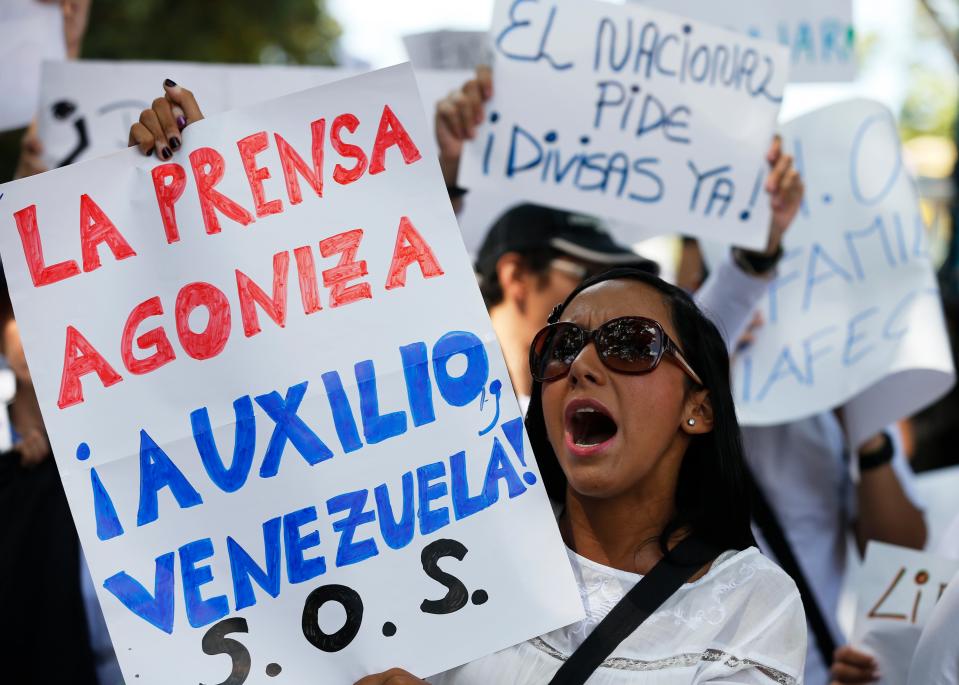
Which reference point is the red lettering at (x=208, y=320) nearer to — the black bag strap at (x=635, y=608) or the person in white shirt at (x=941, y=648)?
the black bag strap at (x=635, y=608)

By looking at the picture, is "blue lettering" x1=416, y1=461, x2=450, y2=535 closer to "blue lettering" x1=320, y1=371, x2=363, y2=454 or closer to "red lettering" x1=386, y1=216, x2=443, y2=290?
"blue lettering" x1=320, y1=371, x2=363, y2=454

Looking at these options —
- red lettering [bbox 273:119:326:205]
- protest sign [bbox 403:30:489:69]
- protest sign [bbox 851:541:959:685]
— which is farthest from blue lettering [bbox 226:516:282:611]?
protest sign [bbox 403:30:489:69]

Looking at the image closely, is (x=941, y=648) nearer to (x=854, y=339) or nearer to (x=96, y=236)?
(x=854, y=339)

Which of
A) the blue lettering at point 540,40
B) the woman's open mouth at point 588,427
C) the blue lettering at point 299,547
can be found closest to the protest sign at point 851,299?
the blue lettering at point 540,40

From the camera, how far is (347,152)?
1.94 m

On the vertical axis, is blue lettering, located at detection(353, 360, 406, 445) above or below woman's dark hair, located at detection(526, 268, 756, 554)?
above

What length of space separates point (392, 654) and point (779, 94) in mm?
2034

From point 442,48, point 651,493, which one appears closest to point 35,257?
point 651,493

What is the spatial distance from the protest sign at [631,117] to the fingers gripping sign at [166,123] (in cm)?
110

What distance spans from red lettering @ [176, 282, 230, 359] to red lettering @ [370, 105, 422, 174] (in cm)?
34

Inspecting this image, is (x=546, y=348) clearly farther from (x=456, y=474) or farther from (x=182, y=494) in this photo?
(x=182, y=494)

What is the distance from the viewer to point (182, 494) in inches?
72.4

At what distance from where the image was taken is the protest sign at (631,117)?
9.82 feet

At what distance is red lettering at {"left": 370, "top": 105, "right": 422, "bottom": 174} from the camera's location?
194 centimetres
